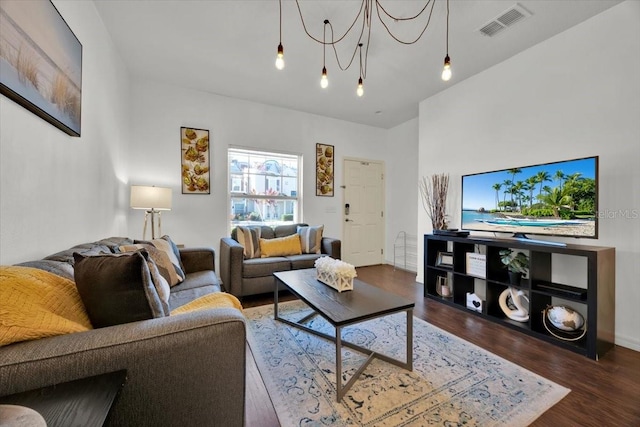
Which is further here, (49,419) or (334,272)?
(334,272)

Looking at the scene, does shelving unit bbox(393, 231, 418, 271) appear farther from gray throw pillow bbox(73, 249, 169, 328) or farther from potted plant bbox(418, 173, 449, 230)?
gray throw pillow bbox(73, 249, 169, 328)

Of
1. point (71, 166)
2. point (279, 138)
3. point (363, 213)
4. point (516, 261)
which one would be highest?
point (279, 138)

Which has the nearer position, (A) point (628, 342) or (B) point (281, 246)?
(A) point (628, 342)

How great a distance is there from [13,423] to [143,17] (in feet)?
9.54

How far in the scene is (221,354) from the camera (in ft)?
2.85

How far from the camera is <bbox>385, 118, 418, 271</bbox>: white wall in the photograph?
14.7 feet

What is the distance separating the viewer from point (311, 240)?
11.9 ft

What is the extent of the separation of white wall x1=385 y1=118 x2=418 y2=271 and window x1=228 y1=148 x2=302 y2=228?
1857 mm

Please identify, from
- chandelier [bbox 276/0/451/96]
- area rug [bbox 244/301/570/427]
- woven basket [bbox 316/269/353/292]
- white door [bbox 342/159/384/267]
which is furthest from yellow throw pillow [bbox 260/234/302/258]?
chandelier [bbox 276/0/451/96]

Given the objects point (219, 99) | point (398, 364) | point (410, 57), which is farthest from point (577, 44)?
point (219, 99)

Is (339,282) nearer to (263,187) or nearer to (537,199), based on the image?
(537,199)

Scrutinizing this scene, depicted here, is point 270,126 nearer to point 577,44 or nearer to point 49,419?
point 577,44

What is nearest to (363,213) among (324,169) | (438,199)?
(324,169)

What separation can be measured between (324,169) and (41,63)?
11.6 feet
